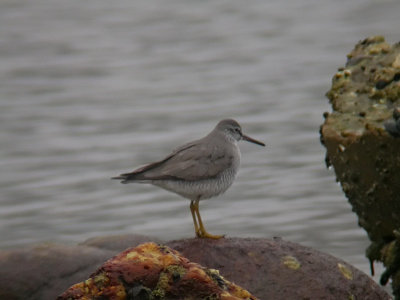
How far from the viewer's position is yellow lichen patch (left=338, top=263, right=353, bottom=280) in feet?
25.6

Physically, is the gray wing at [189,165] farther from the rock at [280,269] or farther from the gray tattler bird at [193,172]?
the rock at [280,269]

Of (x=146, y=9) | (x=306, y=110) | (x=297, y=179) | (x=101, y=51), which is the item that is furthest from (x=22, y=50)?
(x=297, y=179)

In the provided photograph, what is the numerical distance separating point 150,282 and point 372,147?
91.4 inches

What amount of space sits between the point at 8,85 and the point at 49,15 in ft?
15.0

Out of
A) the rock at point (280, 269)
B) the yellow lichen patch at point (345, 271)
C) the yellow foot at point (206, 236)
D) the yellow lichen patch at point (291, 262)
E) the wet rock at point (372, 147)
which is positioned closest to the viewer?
the wet rock at point (372, 147)

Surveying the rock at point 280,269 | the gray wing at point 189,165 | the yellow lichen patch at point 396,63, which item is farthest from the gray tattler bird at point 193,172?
the yellow lichen patch at point 396,63

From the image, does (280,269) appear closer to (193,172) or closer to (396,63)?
(193,172)

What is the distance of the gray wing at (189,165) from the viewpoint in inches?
344

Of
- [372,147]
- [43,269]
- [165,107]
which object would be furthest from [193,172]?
[165,107]

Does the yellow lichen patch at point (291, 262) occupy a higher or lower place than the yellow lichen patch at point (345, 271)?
higher

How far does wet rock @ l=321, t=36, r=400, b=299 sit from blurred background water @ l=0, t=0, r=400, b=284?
3270 mm

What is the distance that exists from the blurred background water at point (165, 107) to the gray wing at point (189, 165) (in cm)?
273

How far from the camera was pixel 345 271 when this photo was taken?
784 cm

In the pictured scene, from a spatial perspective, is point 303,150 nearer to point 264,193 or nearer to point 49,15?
point 264,193
